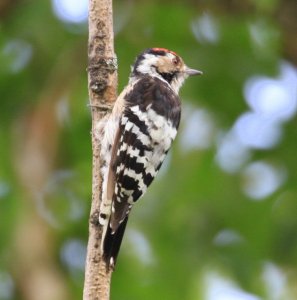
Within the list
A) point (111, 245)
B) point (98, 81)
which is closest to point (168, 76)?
point (98, 81)

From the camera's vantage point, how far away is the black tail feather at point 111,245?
629cm

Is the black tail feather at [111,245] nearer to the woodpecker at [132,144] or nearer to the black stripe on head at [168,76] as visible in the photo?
the woodpecker at [132,144]

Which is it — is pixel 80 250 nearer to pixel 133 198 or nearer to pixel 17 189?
pixel 17 189

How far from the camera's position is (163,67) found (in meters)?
8.14

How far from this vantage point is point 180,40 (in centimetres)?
956

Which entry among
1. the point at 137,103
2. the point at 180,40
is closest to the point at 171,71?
the point at 137,103

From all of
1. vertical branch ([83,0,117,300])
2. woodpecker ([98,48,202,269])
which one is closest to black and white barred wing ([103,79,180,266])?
woodpecker ([98,48,202,269])

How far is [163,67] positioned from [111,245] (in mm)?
2037

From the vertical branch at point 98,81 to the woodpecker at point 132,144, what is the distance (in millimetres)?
52

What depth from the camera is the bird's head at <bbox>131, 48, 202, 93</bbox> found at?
26.5 feet

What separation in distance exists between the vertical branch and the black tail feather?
37 mm

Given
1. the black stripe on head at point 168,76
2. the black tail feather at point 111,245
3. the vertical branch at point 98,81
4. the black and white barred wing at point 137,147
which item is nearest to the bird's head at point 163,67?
the black stripe on head at point 168,76

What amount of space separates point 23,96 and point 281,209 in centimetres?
221

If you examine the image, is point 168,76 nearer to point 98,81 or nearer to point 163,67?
point 163,67
